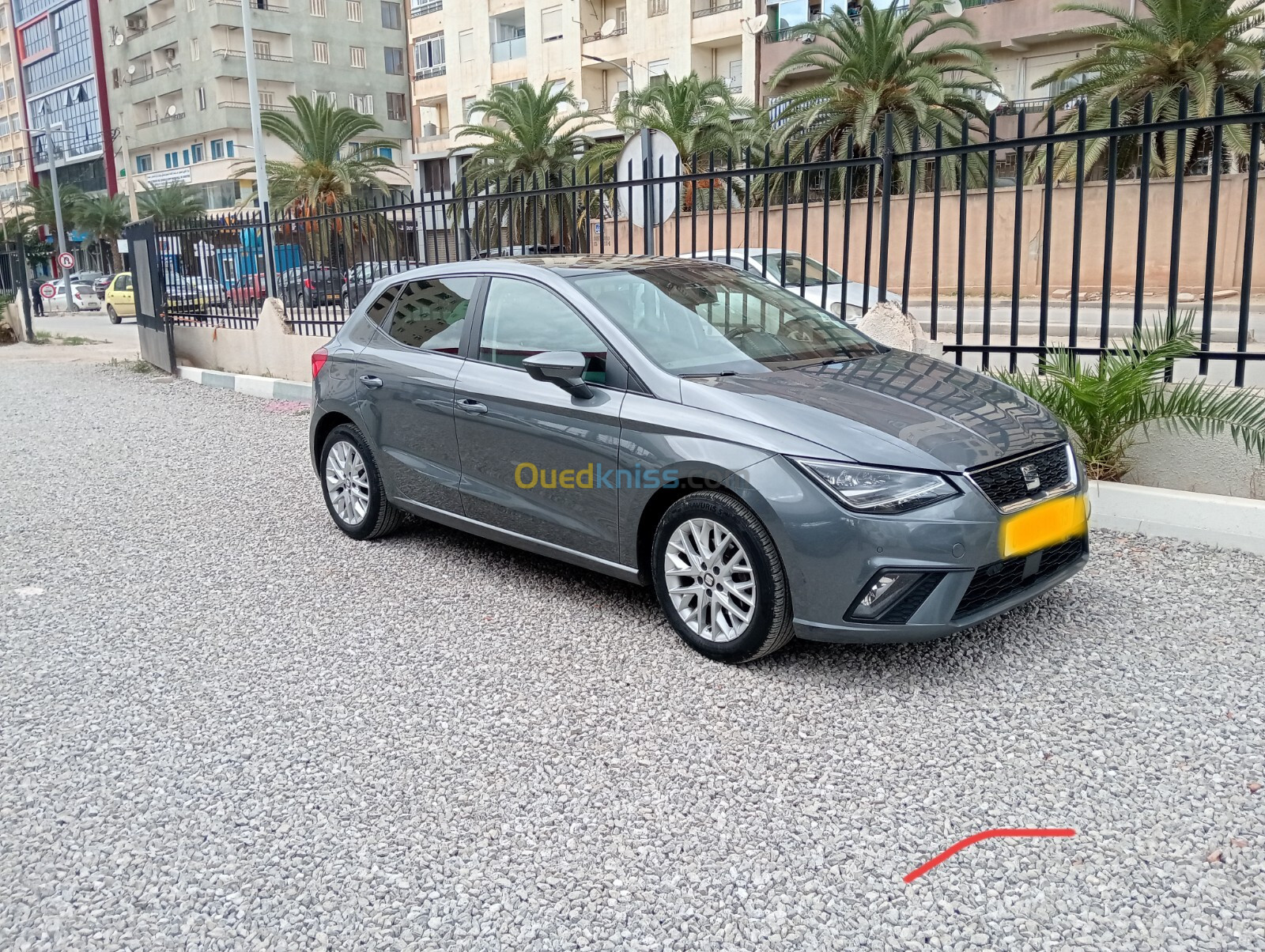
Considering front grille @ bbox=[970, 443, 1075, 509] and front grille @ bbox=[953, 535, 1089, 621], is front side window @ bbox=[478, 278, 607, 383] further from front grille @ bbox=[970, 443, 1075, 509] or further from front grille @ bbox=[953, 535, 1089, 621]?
front grille @ bbox=[953, 535, 1089, 621]

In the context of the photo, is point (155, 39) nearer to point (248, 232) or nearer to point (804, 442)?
point (248, 232)

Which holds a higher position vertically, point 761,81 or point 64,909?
point 761,81

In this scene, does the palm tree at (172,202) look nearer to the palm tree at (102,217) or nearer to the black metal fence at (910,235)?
the palm tree at (102,217)

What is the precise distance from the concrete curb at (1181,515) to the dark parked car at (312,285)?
29.5 feet

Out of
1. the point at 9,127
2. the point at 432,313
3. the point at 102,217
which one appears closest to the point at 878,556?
the point at 432,313

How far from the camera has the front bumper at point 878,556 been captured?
359 cm

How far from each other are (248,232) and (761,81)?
28858 mm

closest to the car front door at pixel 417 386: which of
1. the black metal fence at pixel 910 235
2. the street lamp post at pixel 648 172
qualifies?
the black metal fence at pixel 910 235

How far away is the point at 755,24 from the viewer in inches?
1431

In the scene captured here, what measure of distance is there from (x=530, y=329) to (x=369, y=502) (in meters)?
1.64

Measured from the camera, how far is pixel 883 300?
7.09 meters

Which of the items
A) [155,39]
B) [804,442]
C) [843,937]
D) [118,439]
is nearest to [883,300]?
[804,442]

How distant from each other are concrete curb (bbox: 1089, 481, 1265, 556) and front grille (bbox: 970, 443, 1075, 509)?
5.32 ft

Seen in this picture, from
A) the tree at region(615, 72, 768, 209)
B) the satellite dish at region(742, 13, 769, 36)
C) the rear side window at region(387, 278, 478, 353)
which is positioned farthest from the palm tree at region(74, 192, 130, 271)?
the rear side window at region(387, 278, 478, 353)
